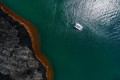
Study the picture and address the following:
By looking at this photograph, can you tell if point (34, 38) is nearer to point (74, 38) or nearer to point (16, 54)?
point (16, 54)

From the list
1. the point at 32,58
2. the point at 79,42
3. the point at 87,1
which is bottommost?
the point at 32,58

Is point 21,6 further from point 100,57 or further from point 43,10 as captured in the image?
point 100,57

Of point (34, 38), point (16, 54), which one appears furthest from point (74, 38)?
point (16, 54)

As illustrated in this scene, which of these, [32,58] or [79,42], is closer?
[32,58]

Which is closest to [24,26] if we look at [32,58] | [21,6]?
[21,6]

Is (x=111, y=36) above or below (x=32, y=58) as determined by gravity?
above

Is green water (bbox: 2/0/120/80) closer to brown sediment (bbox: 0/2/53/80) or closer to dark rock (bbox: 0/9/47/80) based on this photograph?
brown sediment (bbox: 0/2/53/80)

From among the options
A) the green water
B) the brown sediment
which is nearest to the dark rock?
the brown sediment
